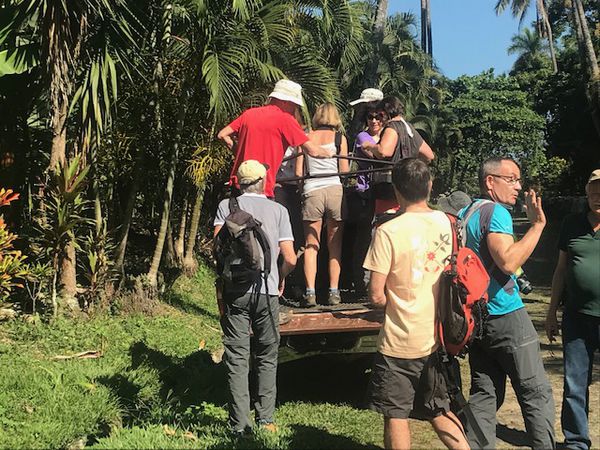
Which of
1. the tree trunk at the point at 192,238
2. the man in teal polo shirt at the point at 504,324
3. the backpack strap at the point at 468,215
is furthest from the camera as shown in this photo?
the tree trunk at the point at 192,238

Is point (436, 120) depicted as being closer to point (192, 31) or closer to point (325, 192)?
point (192, 31)

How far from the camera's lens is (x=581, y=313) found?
4.67 m

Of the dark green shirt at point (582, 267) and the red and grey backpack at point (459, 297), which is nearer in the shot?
the red and grey backpack at point (459, 297)

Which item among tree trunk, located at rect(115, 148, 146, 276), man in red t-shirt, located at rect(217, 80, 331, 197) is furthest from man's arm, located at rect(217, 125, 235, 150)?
tree trunk, located at rect(115, 148, 146, 276)

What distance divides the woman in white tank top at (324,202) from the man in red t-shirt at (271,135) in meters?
0.45

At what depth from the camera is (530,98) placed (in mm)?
45438

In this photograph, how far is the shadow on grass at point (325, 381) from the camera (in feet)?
20.7

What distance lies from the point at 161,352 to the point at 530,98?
138 ft

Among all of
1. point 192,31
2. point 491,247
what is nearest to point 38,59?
point 192,31

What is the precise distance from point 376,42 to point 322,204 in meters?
22.6

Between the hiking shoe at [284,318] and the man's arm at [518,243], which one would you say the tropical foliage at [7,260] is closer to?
the hiking shoe at [284,318]

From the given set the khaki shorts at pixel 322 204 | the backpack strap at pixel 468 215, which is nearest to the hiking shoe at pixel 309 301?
the khaki shorts at pixel 322 204

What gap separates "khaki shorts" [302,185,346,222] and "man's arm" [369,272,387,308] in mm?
2513

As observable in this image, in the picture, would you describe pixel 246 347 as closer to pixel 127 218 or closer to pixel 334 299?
pixel 334 299
